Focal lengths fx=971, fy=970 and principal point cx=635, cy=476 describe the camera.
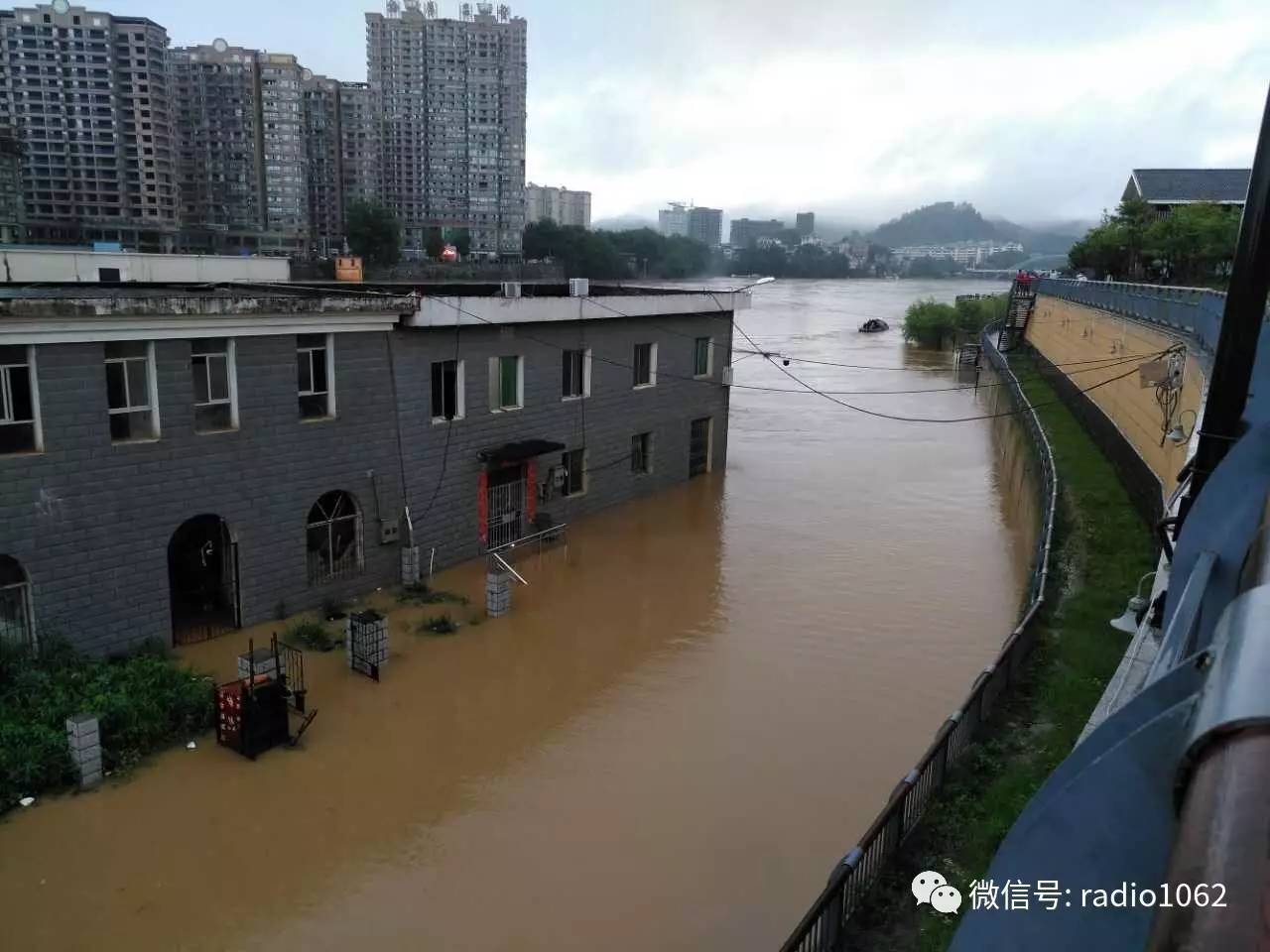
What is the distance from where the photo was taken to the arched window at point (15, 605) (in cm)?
1173

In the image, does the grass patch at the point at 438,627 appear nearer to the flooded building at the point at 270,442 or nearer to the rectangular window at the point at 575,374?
the flooded building at the point at 270,442

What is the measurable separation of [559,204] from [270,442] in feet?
522

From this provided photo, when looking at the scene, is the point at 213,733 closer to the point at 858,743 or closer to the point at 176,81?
the point at 858,743

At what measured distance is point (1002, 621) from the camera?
15914 millimetres

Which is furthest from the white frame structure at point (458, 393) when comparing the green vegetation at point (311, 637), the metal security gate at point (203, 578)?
the green vegetation at point (311, 637)

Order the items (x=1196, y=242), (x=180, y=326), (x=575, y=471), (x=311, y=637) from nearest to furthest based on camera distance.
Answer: (x=180, y=326) → (x=311, y=637) → (x=575, y=471) → (x=1196, y=242)

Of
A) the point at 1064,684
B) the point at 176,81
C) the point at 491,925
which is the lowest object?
Result: the point at 491,925

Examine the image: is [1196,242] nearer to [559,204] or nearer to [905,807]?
[905,807]

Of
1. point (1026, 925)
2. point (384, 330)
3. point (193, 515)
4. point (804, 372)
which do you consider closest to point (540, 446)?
point (384, 330)

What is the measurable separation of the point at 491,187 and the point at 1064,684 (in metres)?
98.3

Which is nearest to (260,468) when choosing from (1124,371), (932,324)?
(1124,371)

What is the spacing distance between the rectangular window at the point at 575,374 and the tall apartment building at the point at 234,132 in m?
69.1

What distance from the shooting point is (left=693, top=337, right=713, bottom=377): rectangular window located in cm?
2456

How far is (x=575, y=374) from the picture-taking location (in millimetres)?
20562
